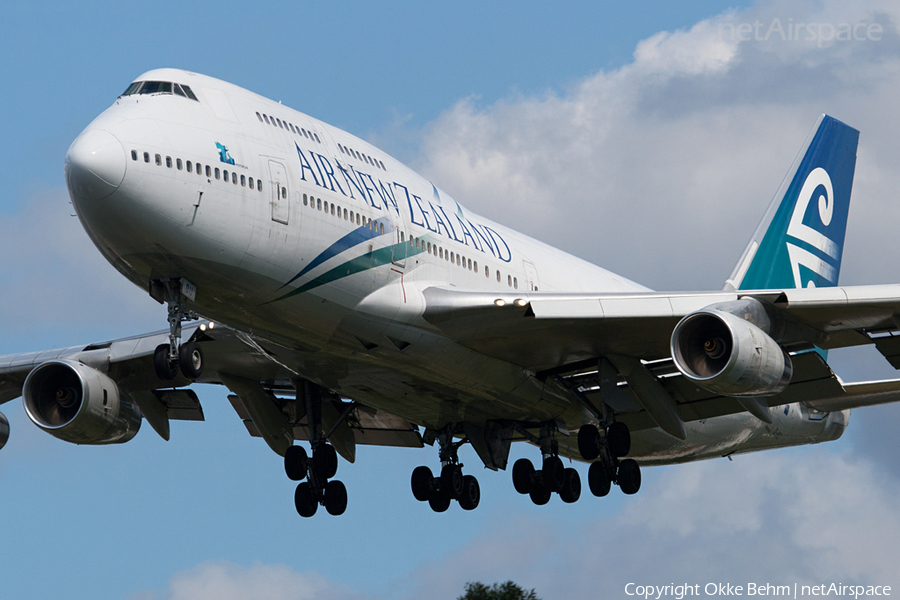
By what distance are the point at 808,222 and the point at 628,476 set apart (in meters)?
12.4

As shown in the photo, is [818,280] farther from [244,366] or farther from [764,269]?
[244,366]

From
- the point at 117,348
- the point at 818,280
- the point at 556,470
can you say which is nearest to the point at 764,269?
the point at 818,280

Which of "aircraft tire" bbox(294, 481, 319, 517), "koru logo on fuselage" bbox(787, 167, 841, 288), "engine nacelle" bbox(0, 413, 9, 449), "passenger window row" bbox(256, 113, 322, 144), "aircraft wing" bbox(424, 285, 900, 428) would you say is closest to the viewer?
"passenger window row" bbox(256, 113, 322, 144)

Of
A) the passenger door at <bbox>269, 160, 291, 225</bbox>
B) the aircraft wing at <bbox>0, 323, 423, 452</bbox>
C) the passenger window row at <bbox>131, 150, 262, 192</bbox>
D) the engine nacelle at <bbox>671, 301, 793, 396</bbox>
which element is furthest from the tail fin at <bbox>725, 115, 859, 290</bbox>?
the passenger window row at <bbox>131, 150, 262, 192</bbox>

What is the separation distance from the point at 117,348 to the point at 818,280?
785 inches

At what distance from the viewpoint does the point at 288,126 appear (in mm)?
21297

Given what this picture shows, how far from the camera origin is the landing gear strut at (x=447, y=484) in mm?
28422

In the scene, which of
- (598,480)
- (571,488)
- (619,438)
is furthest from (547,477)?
(619,438)

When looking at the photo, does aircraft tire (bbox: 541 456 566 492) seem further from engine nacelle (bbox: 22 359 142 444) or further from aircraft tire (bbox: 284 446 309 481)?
engine nacelle (bbox: 22 359 142 444)

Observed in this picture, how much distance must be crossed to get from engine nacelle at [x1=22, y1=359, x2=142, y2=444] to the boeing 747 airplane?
0.05 m

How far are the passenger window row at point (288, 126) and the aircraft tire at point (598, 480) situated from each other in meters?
9.99

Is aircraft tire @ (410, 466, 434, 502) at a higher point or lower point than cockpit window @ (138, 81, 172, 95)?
lower

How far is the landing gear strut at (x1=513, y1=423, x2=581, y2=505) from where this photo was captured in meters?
28.3

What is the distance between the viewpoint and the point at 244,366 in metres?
26.6
